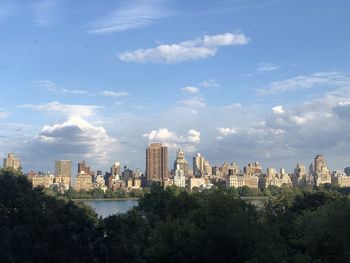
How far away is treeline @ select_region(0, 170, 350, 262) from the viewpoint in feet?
74.0

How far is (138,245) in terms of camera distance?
3419 centimetres

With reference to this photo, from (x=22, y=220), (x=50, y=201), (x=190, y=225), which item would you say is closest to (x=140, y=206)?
(x=50, y=201)

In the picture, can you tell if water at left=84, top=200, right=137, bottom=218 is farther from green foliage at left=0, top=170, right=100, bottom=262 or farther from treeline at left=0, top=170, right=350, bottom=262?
green foliage at left=0, top=170, right=100, bottom=262

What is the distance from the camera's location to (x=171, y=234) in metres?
26.5

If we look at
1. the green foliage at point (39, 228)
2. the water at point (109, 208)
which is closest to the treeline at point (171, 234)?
the green foliage at point (39, 228)

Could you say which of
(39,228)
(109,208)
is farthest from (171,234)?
(109,208)

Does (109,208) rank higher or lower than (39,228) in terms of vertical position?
lower

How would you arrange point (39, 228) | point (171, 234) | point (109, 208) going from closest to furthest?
1. point (171, 234)
2. point (39, 228)
3. point (109, 208)

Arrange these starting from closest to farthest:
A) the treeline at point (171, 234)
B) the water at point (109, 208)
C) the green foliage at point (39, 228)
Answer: the treeline at point (171, 234), the green foliage at point (39, 228), the water at point (109, 208)

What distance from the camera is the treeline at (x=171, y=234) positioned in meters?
22.5

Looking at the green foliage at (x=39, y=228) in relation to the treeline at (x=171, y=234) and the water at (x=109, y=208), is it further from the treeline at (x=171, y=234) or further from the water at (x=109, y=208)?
the water at (x=109, y=208)

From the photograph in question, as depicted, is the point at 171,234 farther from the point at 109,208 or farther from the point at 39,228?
the point at 109,208

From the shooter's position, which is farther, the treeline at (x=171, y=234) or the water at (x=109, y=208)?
the water at (x=109, y=208)

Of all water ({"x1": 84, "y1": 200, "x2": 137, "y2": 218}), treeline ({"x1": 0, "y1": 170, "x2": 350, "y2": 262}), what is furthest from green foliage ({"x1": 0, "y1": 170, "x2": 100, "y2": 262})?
water ({"x1": 84, "y1": 200, "x2": 137, "y2": 218})
